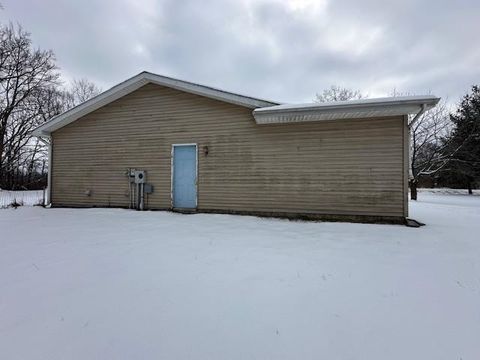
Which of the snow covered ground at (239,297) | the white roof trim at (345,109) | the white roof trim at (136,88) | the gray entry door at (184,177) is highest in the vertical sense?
the white roof trim at (136,88)

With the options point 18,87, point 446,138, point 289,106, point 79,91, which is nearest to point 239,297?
point 289,106

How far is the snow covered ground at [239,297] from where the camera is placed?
160cm

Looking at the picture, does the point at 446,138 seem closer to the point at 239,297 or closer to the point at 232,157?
the point at 232,157

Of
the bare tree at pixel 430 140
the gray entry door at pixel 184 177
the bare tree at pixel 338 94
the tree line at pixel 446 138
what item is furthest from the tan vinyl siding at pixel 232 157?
the bare tree at pixel 338 94

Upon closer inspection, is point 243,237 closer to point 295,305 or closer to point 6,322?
point 295,305

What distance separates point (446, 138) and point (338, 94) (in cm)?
882

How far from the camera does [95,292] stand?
2293mm

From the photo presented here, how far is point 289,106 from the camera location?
5.77 meters

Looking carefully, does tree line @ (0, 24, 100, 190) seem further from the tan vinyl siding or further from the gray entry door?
the gray entry door

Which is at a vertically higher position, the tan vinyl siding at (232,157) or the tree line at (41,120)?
the tree line at (41,120)

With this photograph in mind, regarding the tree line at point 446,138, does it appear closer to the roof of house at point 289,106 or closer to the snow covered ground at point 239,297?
the roof of house at point 289,106

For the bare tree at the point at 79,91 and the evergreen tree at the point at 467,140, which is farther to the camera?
the bare tree at the point at 79,91

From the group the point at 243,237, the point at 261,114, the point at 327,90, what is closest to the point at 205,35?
the point at 261,114

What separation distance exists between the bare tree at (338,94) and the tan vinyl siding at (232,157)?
16969mm
